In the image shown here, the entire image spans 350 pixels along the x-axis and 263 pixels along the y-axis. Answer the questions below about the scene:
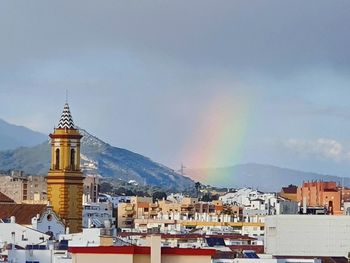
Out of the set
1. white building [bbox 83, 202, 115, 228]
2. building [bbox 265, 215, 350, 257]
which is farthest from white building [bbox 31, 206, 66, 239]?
white building [bbox 83, 202, 115, 228]

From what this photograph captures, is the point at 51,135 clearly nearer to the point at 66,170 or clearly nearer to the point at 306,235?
the point at 66,170

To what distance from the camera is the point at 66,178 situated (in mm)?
102438

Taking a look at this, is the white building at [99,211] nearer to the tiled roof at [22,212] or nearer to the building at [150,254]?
the tiled roof at [22,212]

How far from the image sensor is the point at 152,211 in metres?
167

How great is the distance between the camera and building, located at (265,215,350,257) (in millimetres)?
97625

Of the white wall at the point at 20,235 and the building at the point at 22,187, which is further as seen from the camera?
the building at the point at 22,187

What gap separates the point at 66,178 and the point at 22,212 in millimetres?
3858

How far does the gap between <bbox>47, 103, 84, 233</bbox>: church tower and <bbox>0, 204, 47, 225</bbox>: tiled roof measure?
1.75 meters

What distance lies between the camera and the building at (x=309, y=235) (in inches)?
3844

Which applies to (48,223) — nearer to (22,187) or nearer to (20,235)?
(20,235)

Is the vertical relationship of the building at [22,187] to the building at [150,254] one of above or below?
above

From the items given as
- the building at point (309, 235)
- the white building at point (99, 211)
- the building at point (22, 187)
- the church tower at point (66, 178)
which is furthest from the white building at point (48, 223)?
the building at point (22, 187)

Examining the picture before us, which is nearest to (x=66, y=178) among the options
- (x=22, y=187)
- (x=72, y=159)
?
(x=72, y=159)

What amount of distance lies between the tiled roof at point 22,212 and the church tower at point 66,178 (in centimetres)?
175
